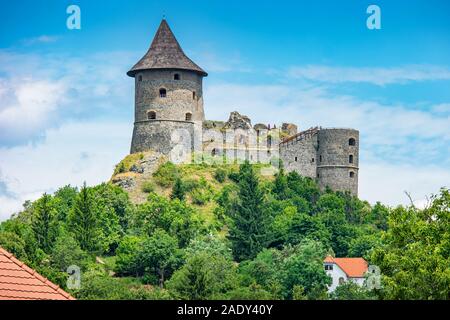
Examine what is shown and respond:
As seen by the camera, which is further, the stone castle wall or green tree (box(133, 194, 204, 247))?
the stone castle wall

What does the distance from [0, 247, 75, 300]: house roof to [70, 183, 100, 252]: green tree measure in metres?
54.4

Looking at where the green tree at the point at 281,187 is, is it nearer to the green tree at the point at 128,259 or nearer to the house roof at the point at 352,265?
the house roof at the point at 352,265

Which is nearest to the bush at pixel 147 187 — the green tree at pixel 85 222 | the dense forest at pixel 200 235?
the dense forest at pixel 200 235

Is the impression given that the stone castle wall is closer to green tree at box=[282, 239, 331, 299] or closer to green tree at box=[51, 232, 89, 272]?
green tree at box=[282, 239, 331, 299]

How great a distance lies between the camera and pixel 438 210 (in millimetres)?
41719

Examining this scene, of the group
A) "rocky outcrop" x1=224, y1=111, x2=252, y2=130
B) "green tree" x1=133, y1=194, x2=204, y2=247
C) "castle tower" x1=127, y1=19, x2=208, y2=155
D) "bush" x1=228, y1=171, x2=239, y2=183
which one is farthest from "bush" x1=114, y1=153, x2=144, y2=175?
"rocky outcrop" x1=224, y1=111, x2=252, y2=130

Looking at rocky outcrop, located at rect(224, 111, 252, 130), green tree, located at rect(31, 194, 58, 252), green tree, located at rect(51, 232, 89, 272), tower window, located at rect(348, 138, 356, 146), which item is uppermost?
rocky outcrop, located at rect(224, 111, 252, 130)

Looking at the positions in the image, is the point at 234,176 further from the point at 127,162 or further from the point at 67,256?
the point at 67,256

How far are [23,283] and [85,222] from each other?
55.9 m

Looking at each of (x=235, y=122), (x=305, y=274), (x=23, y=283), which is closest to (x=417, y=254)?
(x=23, y=283)

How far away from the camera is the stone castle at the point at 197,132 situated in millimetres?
76062

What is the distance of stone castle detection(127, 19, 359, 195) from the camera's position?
76.1m

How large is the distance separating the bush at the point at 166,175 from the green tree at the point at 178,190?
1.85 feet
